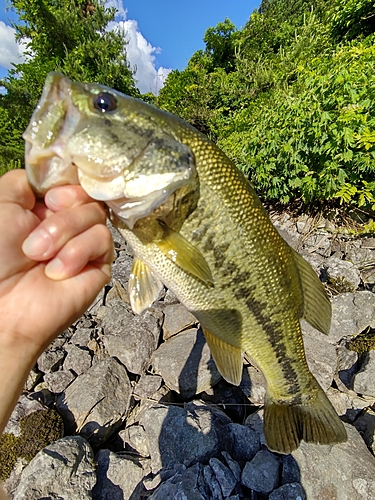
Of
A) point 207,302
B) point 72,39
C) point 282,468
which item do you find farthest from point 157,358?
point 72,39

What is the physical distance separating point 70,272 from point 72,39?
18.6m

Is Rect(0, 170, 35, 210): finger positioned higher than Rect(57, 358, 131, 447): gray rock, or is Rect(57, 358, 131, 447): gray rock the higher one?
Rect(0, 170, 35, 210): finger

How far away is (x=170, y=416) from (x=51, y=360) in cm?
199

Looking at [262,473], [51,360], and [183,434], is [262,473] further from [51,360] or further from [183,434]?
[51,360]

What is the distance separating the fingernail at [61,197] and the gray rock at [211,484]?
98.8 inches

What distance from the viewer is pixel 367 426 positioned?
3.31 metres

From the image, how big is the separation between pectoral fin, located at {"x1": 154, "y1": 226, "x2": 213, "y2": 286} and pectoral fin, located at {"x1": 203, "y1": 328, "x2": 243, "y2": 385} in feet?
1.96

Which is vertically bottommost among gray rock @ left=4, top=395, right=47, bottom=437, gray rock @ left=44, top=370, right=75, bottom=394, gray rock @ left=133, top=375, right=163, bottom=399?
gray rock @ left=4, top=395, right=47, bottom=437

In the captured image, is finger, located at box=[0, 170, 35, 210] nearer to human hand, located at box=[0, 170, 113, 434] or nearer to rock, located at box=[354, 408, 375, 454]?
human hand, located at box=[0, 170, 113, 434]

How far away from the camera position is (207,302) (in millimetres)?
2078

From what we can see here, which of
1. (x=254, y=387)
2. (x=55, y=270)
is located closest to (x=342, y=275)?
(x=254, y=387)

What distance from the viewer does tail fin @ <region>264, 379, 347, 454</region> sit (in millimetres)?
2391

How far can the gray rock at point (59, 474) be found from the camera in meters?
2.69

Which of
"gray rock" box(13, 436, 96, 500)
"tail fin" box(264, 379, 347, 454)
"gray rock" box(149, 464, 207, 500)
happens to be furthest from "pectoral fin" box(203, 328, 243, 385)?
"gray rock" box(13, 436, 96, 500)
